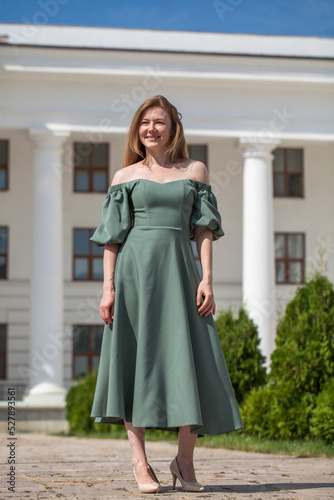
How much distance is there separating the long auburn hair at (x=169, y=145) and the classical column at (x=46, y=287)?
613 inches

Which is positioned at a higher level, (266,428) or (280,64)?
(280,64)

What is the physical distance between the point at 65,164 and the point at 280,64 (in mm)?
8224

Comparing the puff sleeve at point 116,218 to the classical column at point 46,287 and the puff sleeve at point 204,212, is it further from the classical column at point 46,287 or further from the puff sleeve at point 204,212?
the classical column at point 46,287

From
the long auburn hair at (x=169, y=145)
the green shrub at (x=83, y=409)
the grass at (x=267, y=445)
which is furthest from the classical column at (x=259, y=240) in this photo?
the long auburn hair at (x=169, y=145)

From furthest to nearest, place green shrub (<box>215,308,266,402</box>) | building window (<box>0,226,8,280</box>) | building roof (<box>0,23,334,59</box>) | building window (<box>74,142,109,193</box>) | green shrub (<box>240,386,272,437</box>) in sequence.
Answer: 1. building window (<box>74,142,109,193</box>)
2. building window (<box>0,226,8,280</box>)
3. building roof (<box>0,23,334,59</box>)
4. green shrub (<box>215,308,266,402</box>)
5. green shrub (<box>240,386,272,437</box>)

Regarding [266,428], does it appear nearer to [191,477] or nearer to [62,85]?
[191,477]

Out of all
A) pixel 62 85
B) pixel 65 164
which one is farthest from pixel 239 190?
pixel 62 85

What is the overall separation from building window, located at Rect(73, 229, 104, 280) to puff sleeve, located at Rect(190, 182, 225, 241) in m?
21.4

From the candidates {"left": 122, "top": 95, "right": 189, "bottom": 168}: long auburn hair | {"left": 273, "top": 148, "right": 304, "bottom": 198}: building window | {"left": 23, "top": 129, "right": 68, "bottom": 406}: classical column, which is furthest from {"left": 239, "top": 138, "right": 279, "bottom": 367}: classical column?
{"left": 122, "top": 95, "right": 189, "bottom": 168}: long auburn hair

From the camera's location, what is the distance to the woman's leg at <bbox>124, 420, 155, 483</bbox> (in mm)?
4520

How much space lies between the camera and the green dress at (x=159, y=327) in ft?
14.9

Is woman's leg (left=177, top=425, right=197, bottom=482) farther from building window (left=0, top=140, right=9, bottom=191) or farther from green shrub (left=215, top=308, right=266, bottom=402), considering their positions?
building window (left=0, top=140, right=9, bottom=191)

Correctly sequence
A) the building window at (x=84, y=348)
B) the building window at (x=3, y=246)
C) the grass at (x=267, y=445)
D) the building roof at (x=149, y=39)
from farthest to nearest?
the building window at (x=3, y=246) → the building window at (x=84, y=348) → the building roof at (x=149, y=39) → the grass at (x=267, y=445)

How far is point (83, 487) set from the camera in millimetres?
4742
